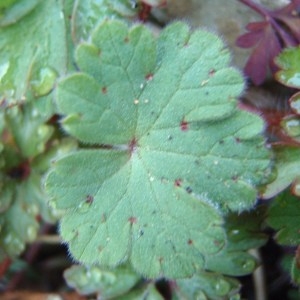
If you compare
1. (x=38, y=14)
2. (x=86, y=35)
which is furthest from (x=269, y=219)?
(x=38, y=14)

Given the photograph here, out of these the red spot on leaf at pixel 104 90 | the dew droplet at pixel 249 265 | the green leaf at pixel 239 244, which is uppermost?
the red spot on leaf at pixel 104 90

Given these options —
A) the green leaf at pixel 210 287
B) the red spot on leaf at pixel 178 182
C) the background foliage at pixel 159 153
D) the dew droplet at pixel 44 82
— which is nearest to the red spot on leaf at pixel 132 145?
the background foliage at pixel 159 153

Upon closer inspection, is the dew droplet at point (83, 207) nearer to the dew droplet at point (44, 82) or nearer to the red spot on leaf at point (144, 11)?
the dew droplet at point (44, 82)

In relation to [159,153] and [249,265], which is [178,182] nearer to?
[159,153]

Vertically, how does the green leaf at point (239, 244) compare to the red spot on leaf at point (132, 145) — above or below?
below

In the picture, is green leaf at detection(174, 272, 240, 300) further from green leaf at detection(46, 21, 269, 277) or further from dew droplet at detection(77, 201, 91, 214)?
dew droplet at detection(77, 201, 91, 214)

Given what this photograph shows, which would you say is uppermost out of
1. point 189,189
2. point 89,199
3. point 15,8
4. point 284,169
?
point 15,8

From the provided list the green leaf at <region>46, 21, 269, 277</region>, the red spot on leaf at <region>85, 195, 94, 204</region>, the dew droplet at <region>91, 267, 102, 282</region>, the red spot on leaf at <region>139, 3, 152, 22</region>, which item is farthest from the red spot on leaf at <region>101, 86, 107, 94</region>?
the dew droplet at <region>91, 267, 102, 282</region>

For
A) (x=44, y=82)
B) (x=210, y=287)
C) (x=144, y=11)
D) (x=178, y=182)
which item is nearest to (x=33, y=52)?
(x=44, y=82)
